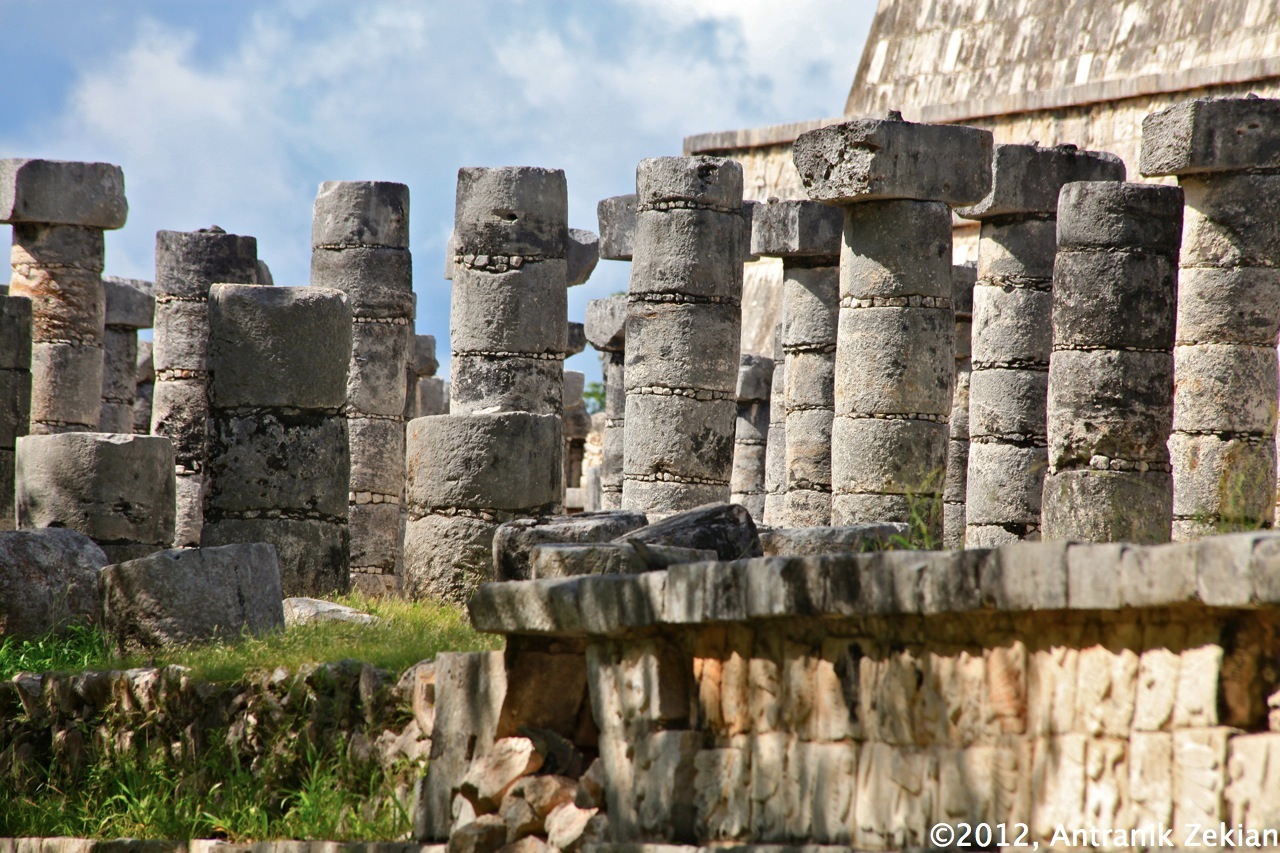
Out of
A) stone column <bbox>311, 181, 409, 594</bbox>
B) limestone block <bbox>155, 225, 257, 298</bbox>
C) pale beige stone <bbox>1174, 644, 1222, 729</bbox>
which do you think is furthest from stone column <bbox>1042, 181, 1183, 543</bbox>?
pale beige stone <bbox>1174, 644, 1222, 729</bbox>

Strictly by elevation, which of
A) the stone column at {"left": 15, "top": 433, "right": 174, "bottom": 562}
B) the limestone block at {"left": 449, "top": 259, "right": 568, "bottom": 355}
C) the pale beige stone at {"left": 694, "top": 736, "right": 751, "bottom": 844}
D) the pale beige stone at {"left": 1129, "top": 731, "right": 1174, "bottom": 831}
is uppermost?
the limestone block at {"left": 449, "top": 259, "right": 568, "bottom": 355}

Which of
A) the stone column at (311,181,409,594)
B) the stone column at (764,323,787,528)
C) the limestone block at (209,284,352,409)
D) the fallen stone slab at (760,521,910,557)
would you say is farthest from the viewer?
the stone column at (764,323,787,528)

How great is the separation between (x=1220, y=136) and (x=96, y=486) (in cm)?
934

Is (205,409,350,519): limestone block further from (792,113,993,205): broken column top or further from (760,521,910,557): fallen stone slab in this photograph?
(792,113,993,205): broken column top

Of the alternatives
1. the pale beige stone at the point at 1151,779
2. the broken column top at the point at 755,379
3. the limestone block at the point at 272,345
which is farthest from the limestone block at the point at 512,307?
the pale beige stone at the point at 1151,779

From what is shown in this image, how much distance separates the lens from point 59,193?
20.9 meters

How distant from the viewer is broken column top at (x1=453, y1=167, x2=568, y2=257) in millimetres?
17422

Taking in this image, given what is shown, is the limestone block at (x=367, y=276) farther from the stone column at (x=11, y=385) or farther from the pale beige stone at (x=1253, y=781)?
the pale beige stone at (x=1253, y=781)

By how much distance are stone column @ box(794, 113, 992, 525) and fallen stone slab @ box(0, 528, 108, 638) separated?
6.63 meters

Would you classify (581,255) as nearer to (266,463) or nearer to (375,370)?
(375,370)

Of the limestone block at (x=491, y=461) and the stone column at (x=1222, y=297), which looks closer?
the limestone block at (x=491, y=461)

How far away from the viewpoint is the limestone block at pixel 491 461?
12.9 m

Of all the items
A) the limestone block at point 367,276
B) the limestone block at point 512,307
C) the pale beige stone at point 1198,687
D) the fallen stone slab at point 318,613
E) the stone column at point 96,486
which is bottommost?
the fallen stone slab at point 318,613

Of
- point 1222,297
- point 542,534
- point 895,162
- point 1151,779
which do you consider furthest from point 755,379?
point 1151,779
